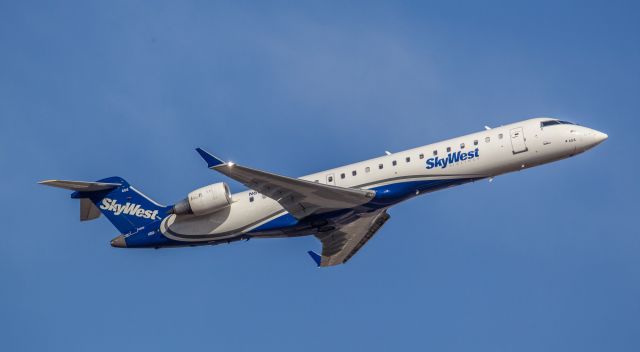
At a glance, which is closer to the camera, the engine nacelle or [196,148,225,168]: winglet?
[196,148,225,168]: winglet

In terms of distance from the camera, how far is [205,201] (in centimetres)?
3114

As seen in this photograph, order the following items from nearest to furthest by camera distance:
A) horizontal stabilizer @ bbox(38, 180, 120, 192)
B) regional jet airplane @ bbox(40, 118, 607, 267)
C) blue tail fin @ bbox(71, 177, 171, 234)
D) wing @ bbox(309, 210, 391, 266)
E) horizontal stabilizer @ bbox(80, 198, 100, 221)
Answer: regional jet airplane @ bbox(40, 118, 607, 267), horizontal stabilizer @ bbox(38, 180, 120, 192), blue tail fin @ bbox(71, 177, 171, 234), horizontal stabilizer @ bbox(80, 198, 100, 221), wing @ bbox(309, 210, 391, 266)

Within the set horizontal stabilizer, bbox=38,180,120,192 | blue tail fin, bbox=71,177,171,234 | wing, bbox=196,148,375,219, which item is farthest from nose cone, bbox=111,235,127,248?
wing, bbox=196,148,375,219

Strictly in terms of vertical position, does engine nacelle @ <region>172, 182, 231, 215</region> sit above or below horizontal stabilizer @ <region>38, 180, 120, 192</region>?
below

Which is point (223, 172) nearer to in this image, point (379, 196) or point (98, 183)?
point (379, 196)

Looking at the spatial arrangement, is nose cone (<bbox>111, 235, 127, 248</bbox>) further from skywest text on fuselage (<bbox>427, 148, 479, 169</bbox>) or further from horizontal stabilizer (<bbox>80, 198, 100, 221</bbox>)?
skywest text on fuselage (<bbox>427, 148, 479, 169</bbox>)

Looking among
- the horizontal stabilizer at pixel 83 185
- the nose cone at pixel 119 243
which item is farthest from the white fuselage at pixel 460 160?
the horizontal stabilizer at pixel 83 185

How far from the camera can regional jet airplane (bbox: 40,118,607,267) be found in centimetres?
2973

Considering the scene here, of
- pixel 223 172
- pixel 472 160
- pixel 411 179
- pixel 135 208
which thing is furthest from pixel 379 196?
pixel 135 208

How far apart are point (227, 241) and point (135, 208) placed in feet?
12.8

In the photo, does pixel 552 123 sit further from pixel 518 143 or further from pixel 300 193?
pixel 300 193

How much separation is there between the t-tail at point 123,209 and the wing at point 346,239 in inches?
243

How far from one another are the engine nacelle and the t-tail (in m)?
1.61

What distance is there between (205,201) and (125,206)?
12.8 feet
